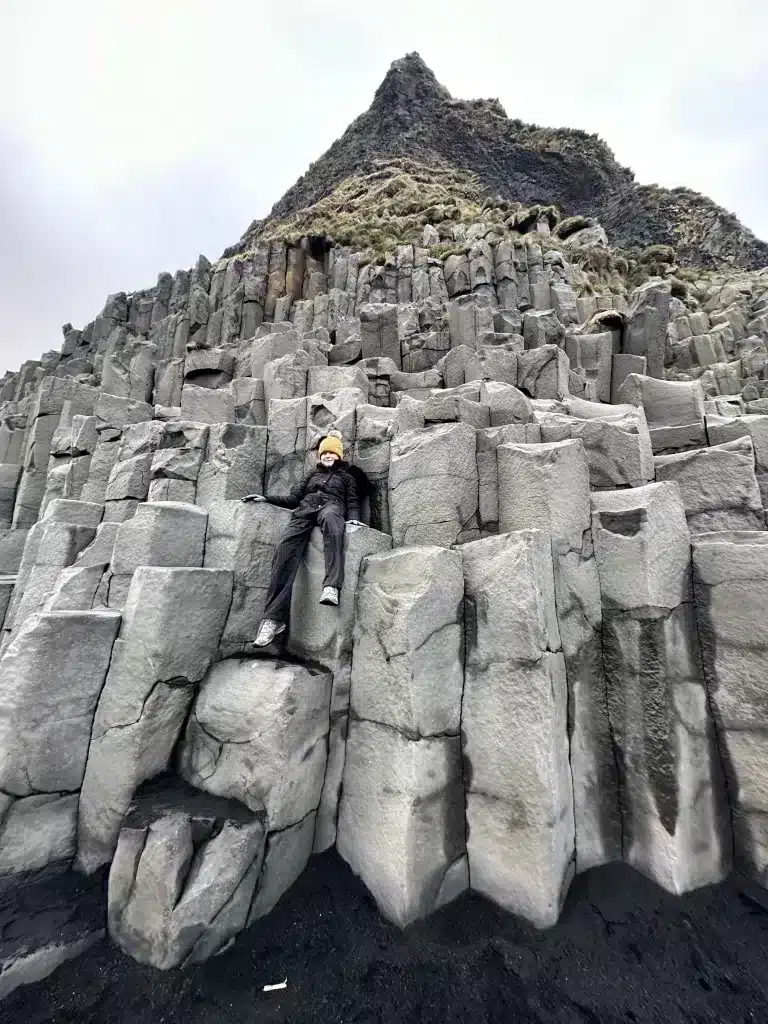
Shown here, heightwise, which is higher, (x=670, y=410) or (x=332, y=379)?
A: (x=332, y=379)

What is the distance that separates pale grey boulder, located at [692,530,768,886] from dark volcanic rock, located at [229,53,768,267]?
48.1 metres

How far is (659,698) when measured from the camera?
364cm

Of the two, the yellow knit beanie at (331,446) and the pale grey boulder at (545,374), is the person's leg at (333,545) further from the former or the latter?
the pale grey boulder at (545,374)

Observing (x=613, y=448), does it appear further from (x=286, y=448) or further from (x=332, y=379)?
(x=332, y=379)

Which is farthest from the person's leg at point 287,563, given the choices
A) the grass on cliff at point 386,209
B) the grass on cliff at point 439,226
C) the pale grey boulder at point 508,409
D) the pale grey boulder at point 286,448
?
the grass on cliff at point 386,209

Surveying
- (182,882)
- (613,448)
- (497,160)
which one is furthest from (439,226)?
(497,160)

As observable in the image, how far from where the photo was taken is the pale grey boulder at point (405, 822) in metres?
3.24

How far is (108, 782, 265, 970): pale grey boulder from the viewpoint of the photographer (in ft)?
9.41

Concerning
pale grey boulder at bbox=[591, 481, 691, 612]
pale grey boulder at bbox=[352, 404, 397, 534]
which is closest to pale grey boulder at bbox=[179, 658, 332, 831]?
pale grey boulder at bbox=[352, 404, 397, 534]

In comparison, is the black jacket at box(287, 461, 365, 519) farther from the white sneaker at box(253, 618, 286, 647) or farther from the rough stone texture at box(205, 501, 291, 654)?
the white sneaker at box(253, 618, 286, 647)

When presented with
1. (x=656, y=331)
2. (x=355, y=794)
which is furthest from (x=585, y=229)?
(x=355, y=794)

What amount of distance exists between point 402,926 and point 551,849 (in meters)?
1.19

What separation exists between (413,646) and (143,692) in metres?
2.37

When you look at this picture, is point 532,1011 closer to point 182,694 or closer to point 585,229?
point 182,694
